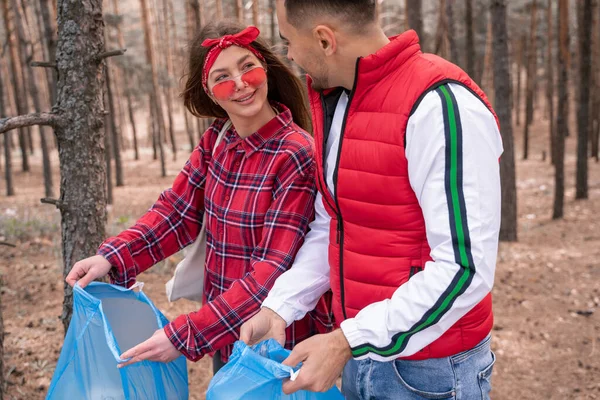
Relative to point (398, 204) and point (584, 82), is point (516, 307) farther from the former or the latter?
point (584, 82)

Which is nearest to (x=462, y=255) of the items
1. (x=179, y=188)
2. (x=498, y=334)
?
(x=179, y=188)

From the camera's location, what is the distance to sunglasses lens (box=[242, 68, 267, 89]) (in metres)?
2.03

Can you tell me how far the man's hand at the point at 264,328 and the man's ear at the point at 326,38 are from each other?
0.83 m

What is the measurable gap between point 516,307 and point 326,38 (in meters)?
5.21

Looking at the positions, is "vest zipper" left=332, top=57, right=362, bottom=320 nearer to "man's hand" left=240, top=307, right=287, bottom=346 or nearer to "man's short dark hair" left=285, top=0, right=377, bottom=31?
"man's short dark hair" left=285, top=0, right=377, bottom=31

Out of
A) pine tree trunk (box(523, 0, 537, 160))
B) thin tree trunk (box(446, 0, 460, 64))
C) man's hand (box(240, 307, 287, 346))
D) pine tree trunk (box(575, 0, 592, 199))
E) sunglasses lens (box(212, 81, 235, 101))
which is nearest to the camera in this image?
man's hand (box(240, 307, 287, 346))

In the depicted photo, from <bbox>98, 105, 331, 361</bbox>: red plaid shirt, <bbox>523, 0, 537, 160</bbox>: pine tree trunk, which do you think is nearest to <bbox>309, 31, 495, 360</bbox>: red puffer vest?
<bbox>98, 105, 331, 361</bbox>: red plaid shirt

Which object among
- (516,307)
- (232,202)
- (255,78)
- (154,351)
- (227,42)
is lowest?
(516,307)

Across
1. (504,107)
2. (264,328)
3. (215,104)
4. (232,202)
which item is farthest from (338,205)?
(504,107)

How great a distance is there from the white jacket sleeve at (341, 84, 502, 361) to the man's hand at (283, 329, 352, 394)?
6 centimetres

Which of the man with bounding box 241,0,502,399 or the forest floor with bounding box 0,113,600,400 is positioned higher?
the man with bounding box 241,0,502,399

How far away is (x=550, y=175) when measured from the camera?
16.4 m

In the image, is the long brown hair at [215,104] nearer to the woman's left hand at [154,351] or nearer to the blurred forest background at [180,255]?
the blurred forest background at [180,255]

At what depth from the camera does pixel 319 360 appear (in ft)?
4.44
